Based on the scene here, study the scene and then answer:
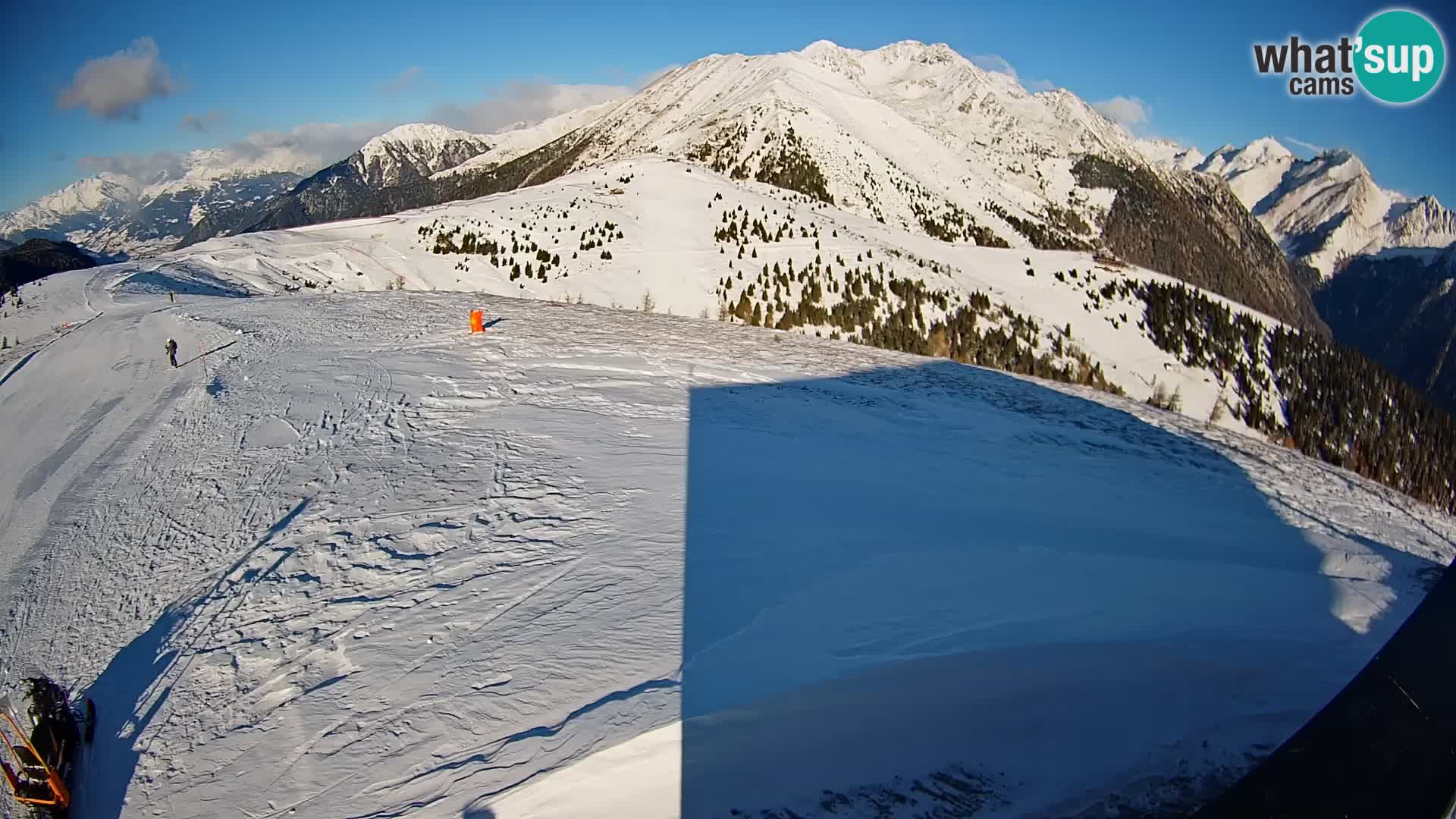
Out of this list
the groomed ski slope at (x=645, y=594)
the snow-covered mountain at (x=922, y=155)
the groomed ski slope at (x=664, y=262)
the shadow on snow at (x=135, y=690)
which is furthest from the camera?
the snow-covered mountain at (x=922, y=155)

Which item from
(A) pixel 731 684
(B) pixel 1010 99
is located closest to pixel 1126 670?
(A) pixel 731 684

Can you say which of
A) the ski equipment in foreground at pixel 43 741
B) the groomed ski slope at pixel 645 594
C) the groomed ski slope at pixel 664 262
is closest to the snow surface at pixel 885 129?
the groomed ski slope at pixel 664 262

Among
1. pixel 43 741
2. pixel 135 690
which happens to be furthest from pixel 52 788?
pixel 135 690

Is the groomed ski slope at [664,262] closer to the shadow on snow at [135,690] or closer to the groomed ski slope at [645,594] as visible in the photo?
the groomed ski slope at [645,594]

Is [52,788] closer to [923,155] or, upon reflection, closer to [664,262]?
[664,262]

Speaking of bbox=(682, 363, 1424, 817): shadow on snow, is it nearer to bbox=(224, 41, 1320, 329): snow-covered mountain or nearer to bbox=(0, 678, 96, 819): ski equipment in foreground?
bbox=(0, 678, 96, 819): ski equipment in foreground
